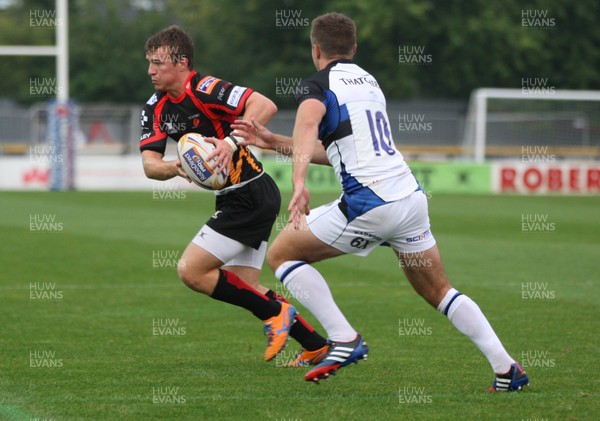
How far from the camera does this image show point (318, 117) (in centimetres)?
593

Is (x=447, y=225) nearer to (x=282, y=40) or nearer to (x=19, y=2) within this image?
(x=282, y=40)

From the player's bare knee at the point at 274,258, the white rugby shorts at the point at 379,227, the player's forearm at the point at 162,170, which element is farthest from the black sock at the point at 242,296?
the white rugby shorts at the point at 379,227

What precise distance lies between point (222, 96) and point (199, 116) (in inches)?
10.0

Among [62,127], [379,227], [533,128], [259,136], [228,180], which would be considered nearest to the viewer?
[379,227]

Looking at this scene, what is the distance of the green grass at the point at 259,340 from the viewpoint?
6008 millimetres

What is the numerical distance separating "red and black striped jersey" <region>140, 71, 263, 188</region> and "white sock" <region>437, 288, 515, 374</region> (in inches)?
64.8

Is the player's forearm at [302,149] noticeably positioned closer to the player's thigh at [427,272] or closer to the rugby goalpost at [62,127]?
the player's thigh at [427,272]

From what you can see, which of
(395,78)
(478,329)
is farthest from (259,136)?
(395,78)

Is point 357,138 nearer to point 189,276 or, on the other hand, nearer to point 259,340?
point 189,276

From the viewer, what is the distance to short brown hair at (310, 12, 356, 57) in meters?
6.16

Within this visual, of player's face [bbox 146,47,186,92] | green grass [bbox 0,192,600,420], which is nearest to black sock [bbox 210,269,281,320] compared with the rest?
green grass [bbox 0,192,600,420]

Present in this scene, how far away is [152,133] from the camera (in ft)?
23.3

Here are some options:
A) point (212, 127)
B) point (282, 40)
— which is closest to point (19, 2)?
point (282, 40)

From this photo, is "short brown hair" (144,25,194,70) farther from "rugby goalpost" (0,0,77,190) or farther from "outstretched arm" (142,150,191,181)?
"rugby goalpost" (0,0,77,190)
